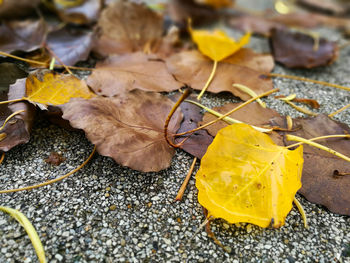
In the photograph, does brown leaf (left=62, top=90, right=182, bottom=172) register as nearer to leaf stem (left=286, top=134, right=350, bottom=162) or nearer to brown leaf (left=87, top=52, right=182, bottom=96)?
brown leaf (left=87, top=52, right=182, bottom=96)

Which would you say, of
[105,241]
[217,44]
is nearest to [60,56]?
[217,44]

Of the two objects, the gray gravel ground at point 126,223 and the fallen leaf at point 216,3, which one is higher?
the fallen leaf at point 216,3

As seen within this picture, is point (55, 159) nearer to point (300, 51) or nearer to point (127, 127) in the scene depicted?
point (127, 127)

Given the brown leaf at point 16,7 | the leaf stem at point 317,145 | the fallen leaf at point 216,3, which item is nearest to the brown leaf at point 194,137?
the leaf stem at point 317,145

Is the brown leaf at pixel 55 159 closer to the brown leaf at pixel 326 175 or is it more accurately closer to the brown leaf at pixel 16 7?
the brown leaf at pixel 326 175

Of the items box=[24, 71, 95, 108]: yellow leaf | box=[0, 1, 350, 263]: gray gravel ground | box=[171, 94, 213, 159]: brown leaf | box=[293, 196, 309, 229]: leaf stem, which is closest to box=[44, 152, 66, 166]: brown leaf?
box=[0, 1, 350, 263]: gray gravel ground

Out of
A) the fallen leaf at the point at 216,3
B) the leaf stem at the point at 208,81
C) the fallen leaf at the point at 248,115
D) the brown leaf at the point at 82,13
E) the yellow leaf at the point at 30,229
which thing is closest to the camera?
the yellow leaf at the point at 30,229
